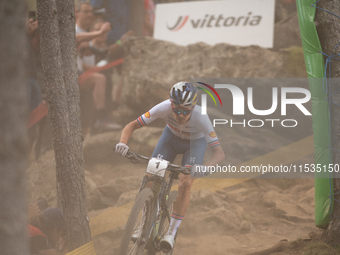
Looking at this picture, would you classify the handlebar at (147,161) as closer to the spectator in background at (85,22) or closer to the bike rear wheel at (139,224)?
the bike rear wheel at (139,224)

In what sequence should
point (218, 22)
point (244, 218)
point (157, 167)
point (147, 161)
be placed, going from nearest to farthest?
point (157, 167) → point (147, 161) → point (244, 218) → point (218, 22)

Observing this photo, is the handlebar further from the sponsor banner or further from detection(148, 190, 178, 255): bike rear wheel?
the sponsor banner

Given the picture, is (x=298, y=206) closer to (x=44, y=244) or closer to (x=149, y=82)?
(x=149, y=82)

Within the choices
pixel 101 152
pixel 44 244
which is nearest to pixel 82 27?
pixel 101 152

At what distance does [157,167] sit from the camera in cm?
320

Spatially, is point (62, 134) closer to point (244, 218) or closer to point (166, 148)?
point (166, 148)

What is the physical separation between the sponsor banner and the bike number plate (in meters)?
4.49

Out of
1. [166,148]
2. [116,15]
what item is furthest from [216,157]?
[116,15]

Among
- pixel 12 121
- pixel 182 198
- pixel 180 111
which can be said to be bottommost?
pixel 182 198

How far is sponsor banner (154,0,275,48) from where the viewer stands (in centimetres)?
660

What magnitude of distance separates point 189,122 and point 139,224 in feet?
4.23

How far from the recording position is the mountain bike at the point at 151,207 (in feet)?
10.2

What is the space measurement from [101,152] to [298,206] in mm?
4138

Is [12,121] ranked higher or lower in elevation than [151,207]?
higher
